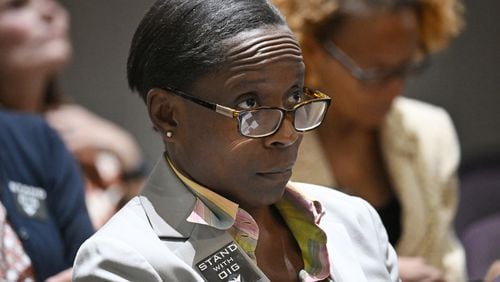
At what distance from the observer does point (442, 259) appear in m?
3.45

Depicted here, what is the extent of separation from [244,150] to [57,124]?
82.5 inches

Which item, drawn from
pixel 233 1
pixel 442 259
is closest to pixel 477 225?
pixel 442 259

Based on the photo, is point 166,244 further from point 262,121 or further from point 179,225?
point 262,121

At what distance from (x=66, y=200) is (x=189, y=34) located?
1.11m

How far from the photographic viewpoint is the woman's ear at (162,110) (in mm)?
1799

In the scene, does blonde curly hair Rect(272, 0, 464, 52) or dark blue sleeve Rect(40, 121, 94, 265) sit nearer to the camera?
dark blue sleeve Rect(40, 121, 94, 265)

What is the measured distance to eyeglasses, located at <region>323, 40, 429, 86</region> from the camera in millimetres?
3305

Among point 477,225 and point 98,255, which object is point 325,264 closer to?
point 98,255

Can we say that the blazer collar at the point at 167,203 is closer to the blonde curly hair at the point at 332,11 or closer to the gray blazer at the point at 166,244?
the gray blazer at the point at 166,244

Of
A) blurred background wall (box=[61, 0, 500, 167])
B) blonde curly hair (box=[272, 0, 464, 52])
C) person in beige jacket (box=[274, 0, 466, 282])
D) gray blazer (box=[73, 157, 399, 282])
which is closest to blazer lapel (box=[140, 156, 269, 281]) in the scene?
gray blazer (box=[73, 157, 399, 282])

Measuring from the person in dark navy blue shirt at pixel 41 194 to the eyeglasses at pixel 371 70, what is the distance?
918 millimetres

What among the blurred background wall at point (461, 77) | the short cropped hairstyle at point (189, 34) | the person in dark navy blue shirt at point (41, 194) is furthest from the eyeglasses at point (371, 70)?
the short cropped hairstyle at point (189, 34)

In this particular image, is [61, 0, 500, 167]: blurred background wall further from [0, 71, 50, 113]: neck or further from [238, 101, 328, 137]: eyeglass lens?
[238, 101, 328, 137]: eyeglass lens

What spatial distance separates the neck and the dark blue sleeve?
0.84 meters
